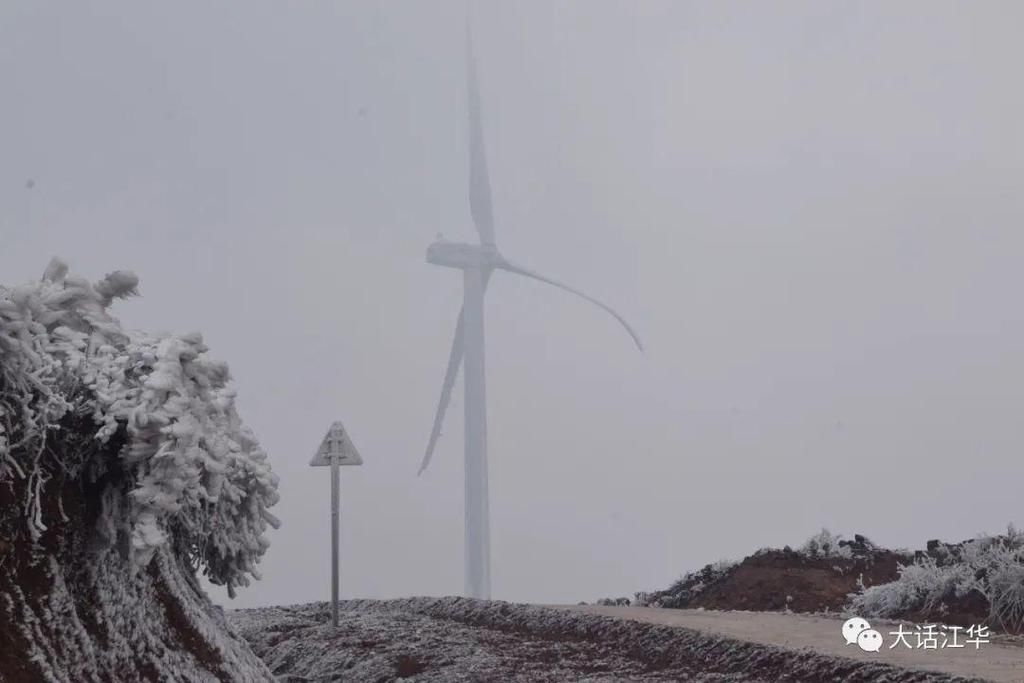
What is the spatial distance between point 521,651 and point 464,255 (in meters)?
34.7

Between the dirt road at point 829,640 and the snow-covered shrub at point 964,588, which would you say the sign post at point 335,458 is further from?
the snow-covered shrub at point 964,588

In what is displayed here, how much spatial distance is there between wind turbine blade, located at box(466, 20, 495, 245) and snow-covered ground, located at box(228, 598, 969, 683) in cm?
3090

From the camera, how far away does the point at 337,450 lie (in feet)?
56.1

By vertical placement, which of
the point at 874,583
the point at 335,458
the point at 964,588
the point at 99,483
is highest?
the point at 335,458

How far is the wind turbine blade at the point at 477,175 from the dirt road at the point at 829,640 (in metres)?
31.6

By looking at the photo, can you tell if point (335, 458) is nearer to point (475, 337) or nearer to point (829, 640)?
point (829, 640)

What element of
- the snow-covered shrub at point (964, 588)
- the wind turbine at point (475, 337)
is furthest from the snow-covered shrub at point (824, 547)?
the wind turbine at point (475, 337)

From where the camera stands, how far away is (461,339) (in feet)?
141

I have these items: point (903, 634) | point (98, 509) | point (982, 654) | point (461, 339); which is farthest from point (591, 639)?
point (461, 339)

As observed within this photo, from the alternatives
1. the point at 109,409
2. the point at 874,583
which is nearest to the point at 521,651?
the point at 109,409

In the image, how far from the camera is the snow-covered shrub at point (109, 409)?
7.55 m

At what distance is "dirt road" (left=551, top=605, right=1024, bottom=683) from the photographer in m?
9.31

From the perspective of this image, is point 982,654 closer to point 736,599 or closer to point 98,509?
point 98,509

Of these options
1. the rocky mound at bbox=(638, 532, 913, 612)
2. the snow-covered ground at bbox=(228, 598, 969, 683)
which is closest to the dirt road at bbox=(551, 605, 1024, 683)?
the snow-covered ground at bbox=(228, 598, 969, 683)
